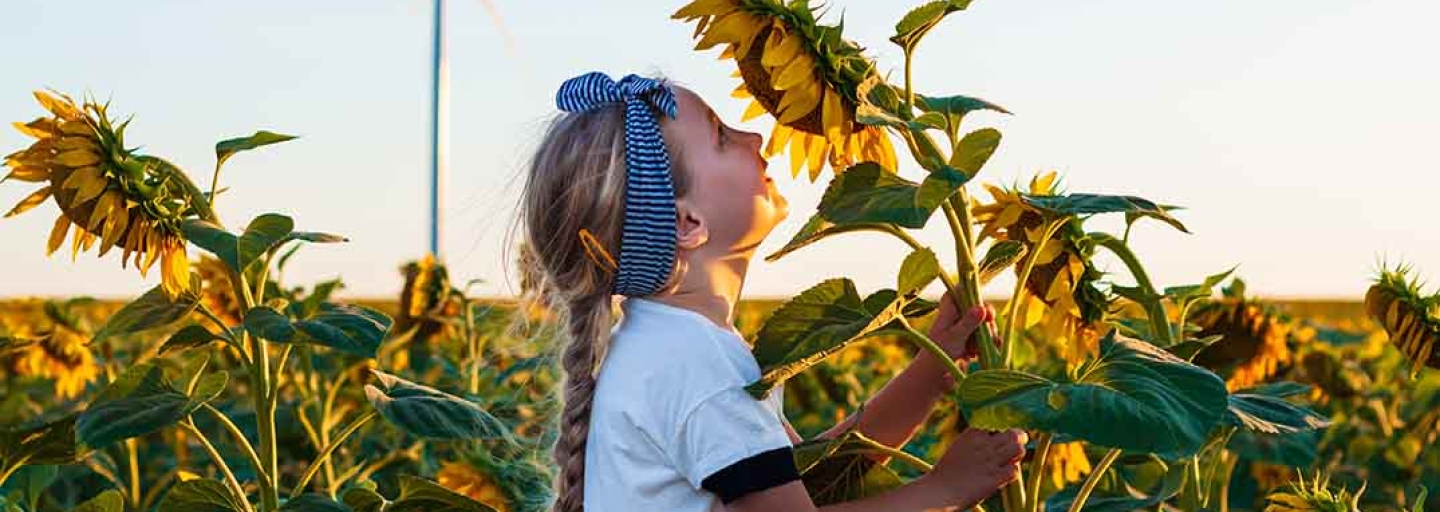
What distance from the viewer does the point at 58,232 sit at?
7.93 ft

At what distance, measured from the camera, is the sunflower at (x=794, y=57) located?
1.78 m

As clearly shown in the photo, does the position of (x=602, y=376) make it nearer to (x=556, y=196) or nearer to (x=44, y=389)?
(x=556, y=196)

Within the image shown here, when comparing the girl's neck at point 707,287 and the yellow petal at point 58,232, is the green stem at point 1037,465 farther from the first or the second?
the yellow petal at point 58,232

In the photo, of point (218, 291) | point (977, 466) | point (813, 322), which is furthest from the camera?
point (218, 291)

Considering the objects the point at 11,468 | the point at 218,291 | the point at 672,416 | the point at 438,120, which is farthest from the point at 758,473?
the point at 438,120

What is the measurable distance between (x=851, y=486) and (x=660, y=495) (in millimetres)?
211

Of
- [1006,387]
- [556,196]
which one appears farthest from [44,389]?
[1006,387]

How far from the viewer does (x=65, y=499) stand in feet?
18.2

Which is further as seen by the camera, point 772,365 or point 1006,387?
point 772,365

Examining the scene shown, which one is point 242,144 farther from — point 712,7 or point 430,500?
point 712,7

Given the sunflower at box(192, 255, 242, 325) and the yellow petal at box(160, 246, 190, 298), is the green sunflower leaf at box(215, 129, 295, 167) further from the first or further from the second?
the sunflower at box(192, 255, 242, 325)

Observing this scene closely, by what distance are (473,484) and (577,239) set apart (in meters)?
0.92

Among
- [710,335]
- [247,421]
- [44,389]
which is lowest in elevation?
[44,389]

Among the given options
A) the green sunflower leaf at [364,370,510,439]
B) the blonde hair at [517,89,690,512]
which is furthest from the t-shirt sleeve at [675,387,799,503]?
the green sunflower leaf at [364,370,510,439]
